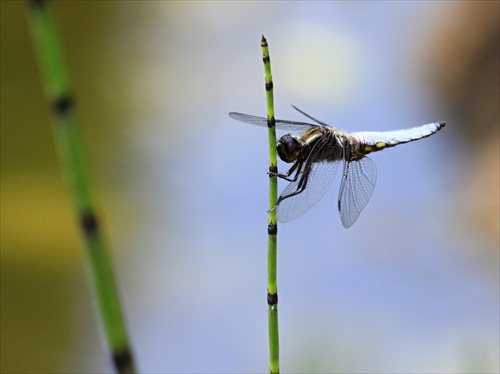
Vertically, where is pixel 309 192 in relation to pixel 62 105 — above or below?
below

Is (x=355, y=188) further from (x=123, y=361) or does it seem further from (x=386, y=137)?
(x=123, y=361)

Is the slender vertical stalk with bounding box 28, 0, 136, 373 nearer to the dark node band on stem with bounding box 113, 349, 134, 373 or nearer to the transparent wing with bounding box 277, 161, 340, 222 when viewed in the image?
the dark node band on stem with bounding box 113, 349, 134, 373

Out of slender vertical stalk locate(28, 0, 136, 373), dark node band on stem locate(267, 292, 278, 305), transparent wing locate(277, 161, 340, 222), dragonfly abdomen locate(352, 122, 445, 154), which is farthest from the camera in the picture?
dragonfly abdomen locate(352, 122, 445, 154)

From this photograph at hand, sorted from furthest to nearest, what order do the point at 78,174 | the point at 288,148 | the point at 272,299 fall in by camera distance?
the point at 288,148
the point at 272,299
the point at 78,174

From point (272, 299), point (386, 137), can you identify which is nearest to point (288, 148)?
point (386, 137)

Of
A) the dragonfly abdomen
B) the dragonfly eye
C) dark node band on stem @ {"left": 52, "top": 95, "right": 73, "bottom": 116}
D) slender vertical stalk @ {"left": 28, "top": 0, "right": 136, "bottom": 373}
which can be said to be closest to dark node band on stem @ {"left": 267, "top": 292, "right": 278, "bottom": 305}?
slender vertical stalk @ {"left": 28, "top": 0, "right": 136, "bottom": 373}

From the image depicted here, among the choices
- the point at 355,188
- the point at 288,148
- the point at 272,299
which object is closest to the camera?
the point at 272,299

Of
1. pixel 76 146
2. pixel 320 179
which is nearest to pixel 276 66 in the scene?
pixel 320 179

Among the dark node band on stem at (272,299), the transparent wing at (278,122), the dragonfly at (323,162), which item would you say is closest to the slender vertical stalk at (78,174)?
the dark node band on stem at (272,299)
